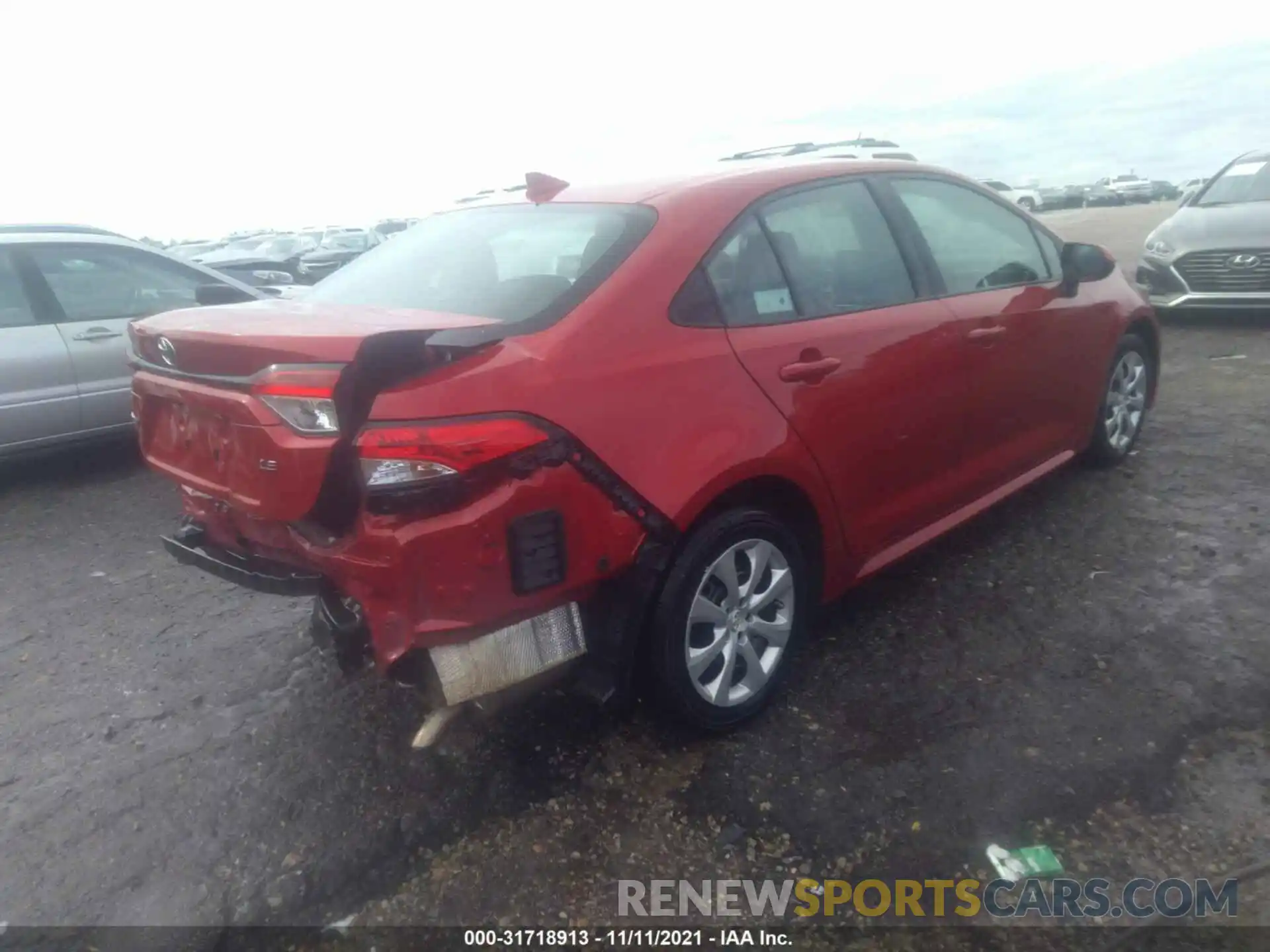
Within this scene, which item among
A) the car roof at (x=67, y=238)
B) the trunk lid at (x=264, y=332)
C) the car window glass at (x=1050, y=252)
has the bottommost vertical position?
the car window glass at (x=1050, y=252)

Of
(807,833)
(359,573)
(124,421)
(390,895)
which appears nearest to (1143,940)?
(807,833)

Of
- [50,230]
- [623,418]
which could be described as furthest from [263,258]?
[623,418]

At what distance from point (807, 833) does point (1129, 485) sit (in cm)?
317

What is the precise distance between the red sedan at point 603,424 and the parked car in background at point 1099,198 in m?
50.7

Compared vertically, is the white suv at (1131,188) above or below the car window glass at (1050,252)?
below

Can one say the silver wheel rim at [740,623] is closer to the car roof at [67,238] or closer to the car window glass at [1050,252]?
the car window glass at [1050,252]

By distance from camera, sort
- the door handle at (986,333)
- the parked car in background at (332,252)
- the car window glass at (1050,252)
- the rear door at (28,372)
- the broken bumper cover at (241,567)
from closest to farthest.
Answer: the broken bumper cover at (241,567)
the door handle at (986,333)
the car window glass at (1050,252)
the rear door at (28,372)
the parked car in background at (332,252)

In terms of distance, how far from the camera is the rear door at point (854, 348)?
9.83ft

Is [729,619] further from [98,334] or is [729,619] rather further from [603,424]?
[98,334]

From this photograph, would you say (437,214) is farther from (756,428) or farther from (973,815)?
(973,815)

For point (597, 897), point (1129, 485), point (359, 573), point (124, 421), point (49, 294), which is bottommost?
point (1129, 485)

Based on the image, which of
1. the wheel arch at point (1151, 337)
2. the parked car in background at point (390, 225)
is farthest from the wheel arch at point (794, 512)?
the parked car in background at point (390, 225)

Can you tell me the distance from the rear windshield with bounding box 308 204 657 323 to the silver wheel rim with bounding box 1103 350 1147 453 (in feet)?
10.1

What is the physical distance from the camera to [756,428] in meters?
2.86
